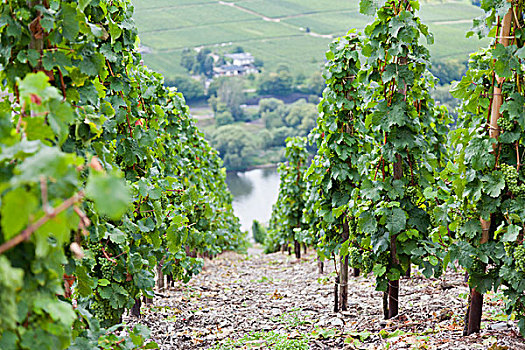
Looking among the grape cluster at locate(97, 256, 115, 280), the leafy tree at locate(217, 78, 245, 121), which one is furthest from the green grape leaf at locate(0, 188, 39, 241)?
the leafy tree at locate(217, 78, 245, 121)

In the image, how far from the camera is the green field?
2933 inches

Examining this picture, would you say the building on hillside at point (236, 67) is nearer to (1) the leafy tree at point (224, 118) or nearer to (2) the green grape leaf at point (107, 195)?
(1) the leafy tree at point (224, 118)

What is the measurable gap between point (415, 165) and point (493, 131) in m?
1.08

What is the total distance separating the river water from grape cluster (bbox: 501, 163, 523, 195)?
30.4 meters

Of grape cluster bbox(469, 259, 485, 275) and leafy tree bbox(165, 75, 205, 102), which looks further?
leafy tree bbox(165, 75, 205, 102)

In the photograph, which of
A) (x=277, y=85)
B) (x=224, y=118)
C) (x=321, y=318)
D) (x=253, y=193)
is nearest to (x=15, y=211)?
(x=321, y=318)

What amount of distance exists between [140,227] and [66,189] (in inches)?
111

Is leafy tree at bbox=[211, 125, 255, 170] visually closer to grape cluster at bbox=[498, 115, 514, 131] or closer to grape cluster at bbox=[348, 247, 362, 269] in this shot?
grape cluster at bbox=[348, 247, 362, 269]

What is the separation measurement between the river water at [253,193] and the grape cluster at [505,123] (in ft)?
99.7

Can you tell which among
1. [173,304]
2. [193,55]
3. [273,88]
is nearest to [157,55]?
[193,55]

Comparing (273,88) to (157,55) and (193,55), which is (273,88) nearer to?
(193,55)

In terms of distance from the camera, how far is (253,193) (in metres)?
41.3

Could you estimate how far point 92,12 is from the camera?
3219 millimetres

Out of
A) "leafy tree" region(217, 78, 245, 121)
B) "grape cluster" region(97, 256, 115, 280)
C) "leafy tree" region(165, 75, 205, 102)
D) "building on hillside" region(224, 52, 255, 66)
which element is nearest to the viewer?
"grape cluster" region(97, 256, 115, 280)
